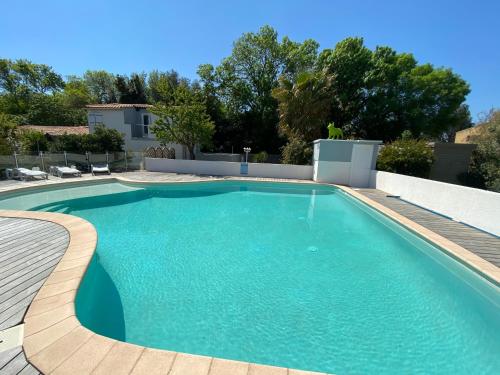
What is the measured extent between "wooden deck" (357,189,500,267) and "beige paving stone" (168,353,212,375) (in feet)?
16.6

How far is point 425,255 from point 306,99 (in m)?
13.1

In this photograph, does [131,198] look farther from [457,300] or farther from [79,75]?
[79,75]

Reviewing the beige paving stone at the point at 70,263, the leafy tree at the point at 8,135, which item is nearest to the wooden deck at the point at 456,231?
the beige paving stone at the point at 70,263

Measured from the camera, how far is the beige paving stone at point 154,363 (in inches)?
78.2

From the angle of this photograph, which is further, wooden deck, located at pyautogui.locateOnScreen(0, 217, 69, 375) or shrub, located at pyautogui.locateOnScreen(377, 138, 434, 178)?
shrub, located at pyautogui.locateOnScreen(377, 138, 434, 178)

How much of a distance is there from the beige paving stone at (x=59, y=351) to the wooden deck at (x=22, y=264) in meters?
0.06

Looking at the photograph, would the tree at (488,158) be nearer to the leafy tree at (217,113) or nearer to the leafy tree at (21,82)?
the leafy tree at (217,113)

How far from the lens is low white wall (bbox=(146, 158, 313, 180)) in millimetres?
15148

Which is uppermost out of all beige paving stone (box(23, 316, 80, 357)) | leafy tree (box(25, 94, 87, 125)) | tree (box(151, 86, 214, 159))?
leafy tree (box(25, 94, 87, 125))

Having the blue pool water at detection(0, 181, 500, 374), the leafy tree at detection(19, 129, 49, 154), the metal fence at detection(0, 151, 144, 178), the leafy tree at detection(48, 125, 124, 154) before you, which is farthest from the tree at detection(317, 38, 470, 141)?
the leafy tree at detection(19, 129, 49, 154)

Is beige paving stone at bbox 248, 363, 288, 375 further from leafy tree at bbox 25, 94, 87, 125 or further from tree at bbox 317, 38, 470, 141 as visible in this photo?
leafy tree at bbox 25, 94, 87, 125

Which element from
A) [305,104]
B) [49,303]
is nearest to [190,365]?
[49,303]

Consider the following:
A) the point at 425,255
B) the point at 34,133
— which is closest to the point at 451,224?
→ the point at 425,255

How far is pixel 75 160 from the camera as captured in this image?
14227 millimetres
